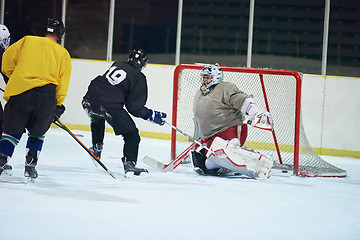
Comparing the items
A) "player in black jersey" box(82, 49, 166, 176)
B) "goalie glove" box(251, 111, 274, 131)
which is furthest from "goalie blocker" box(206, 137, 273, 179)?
Result: "player in black jersey" box(82, 49, 166, 176)

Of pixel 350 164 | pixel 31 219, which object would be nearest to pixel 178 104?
pixel 350 164

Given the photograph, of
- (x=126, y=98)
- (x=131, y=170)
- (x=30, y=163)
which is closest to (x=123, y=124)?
(x=126, y=98)

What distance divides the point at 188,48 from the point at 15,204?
433cm

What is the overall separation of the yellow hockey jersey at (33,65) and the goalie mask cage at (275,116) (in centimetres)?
171

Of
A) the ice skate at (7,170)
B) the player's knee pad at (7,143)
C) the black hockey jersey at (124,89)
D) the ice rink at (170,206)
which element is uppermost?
the black hockey jersey at (124,89)

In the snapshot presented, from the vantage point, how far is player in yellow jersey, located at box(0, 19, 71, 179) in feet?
10.9

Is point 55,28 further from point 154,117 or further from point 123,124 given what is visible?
point 154,117

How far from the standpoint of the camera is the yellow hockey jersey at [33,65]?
10.9 ft

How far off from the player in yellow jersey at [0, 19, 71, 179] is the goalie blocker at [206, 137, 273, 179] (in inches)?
45.2

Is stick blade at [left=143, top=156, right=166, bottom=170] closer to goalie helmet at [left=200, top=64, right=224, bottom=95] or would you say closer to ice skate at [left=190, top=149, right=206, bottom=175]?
ice skate at [left=190, top=149, right=206, bottom=175]

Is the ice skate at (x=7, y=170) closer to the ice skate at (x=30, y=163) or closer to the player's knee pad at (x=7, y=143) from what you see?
the ice skate at (x=30, y=163)

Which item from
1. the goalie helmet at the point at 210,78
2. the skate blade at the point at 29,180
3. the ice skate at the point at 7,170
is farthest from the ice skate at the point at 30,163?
the goalie helmet at the point at 210,78

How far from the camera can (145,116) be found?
4070mm

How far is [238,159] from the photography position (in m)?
4.10
